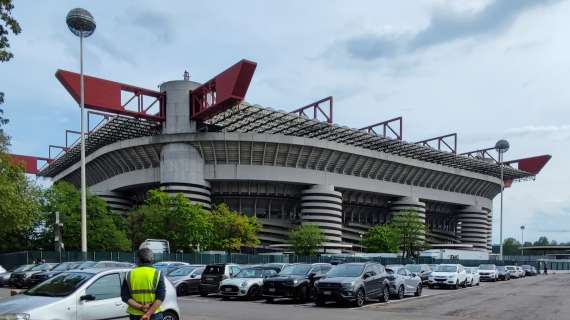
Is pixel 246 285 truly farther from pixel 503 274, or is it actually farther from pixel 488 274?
pixel 503 274

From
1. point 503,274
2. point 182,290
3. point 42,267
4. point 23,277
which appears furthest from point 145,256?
point 503,274

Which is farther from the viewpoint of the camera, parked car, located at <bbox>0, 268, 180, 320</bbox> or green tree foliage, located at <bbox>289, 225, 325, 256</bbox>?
green tree foliage, located at <bbox>289, 225, 325, 256</bbox>

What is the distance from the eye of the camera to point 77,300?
9.95 m

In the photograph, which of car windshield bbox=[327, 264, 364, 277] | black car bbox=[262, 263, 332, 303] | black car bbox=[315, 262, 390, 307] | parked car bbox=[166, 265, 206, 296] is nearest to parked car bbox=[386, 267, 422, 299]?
black car bbox=[315, 262, 390, 307]

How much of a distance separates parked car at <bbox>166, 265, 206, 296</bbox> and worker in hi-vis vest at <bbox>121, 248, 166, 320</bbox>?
1897 cm

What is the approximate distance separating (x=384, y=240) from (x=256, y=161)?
820 inches

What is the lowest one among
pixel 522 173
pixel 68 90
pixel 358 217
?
pixel 358 217

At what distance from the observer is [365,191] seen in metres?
84.6

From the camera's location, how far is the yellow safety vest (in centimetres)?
714

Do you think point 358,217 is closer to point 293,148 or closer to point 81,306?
point 293,148

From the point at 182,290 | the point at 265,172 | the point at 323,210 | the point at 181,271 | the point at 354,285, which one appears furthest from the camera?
the point at 323,210

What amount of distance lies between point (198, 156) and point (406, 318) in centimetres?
5660

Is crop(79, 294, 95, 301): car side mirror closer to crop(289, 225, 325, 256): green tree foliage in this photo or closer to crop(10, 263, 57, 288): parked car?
crop(10, 263, 57, 288): parked car

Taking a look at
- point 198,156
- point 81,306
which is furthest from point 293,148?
point 81,306
